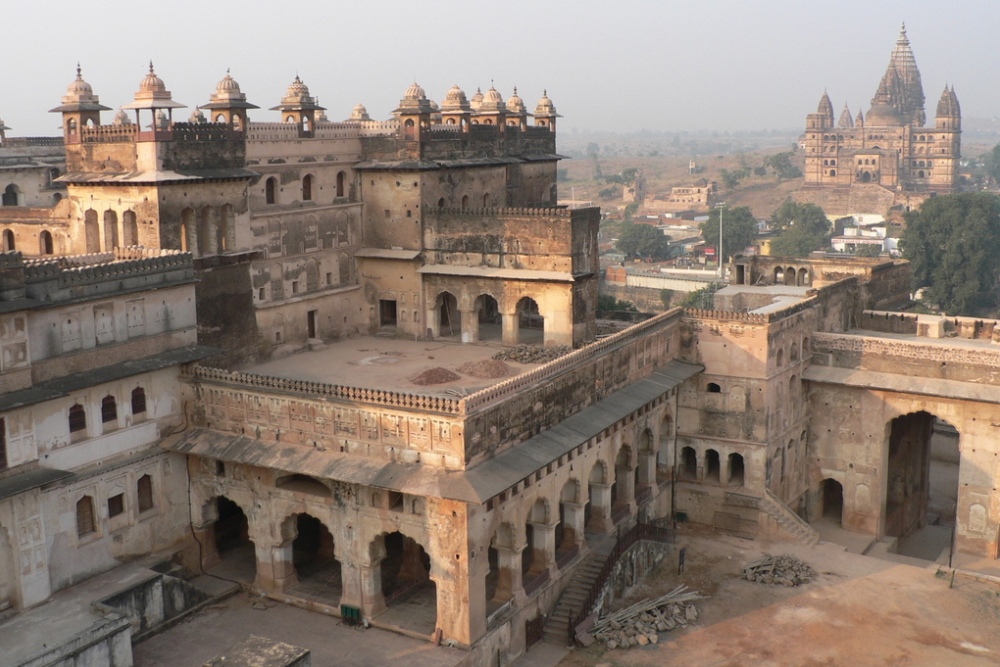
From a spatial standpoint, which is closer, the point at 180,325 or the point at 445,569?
the point at 445,569

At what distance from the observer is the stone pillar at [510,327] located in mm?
35844

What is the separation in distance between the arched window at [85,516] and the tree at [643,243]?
92444 millimetres

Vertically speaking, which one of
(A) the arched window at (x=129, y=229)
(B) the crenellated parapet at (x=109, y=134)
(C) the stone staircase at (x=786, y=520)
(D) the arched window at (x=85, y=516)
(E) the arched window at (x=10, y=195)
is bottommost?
(C) the stone staircase at (x=786, y=520)

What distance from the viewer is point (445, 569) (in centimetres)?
2378

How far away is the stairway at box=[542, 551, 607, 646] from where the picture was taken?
87.6ft

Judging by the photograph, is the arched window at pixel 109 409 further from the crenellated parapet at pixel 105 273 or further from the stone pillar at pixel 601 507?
the stone pillar at pixel 601 507

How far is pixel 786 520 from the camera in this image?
33094mm

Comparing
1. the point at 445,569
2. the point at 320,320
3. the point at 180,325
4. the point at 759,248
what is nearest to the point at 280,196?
the point at 320,320

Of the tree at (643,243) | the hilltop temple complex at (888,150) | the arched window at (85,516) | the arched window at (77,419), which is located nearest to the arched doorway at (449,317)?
the arched window at (77,419)

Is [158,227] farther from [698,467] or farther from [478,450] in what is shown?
[698,467]

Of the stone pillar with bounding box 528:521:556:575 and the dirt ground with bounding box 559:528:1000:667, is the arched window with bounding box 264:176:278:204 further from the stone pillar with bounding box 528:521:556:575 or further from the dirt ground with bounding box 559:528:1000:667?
the dirt ground with bounding box 559:528:1000:667

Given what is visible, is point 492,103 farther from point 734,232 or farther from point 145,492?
point 734,232

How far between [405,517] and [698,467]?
1325 centimetres

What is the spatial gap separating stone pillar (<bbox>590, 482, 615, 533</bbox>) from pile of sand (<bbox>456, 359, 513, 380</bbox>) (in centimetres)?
408
